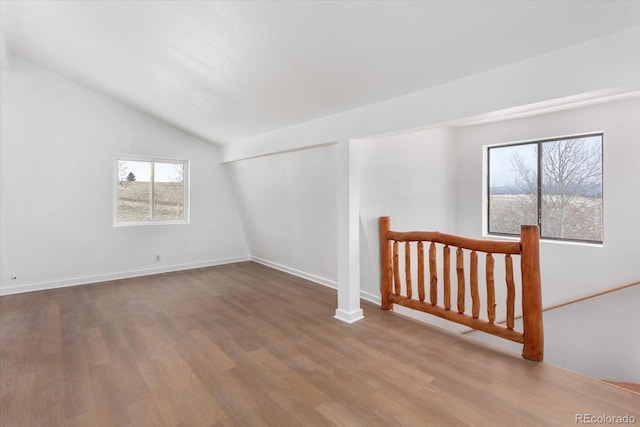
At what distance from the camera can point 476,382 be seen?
214 cm

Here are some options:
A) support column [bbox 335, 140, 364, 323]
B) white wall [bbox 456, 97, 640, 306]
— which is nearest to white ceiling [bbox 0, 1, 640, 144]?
support column [bbox 335, 140, 364, 323]

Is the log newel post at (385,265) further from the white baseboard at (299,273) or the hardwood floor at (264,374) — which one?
the white baseboard at (299,273)

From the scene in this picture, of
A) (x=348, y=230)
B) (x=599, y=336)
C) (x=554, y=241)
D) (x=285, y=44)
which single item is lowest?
(x=599, y=336)

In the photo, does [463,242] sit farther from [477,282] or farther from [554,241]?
[554,241]

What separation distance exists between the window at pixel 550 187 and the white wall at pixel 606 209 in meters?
0.20

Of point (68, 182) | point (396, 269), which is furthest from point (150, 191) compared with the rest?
point (396, 269)

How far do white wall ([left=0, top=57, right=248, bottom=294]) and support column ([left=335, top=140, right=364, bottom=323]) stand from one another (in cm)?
344

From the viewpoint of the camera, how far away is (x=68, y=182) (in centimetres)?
446

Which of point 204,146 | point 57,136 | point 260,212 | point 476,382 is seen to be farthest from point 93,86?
point 476,382

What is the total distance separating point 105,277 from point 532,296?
18.5ft

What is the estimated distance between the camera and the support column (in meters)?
3.22

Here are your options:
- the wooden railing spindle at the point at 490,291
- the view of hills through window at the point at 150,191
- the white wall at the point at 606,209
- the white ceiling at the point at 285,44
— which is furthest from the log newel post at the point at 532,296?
the view of hills through window at the point at 150,191

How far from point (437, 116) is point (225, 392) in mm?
2543

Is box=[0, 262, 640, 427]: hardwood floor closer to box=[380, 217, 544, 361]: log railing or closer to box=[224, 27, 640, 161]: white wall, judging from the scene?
box=[380, 217, 544, 361]: log railing
